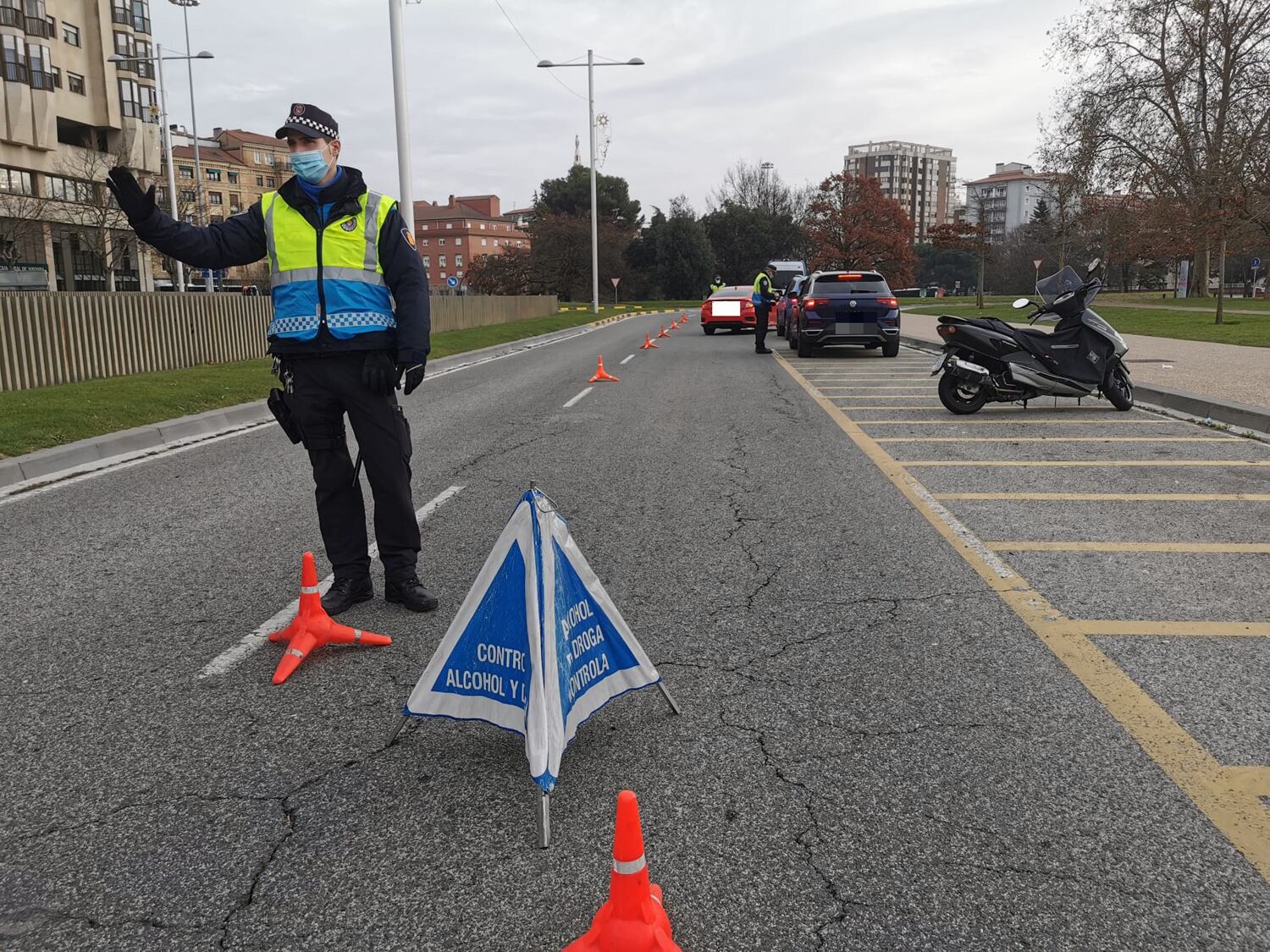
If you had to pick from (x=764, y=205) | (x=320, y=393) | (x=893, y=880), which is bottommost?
(x=893, y=880)

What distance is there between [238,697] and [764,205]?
301ft

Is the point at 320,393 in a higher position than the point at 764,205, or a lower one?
lower

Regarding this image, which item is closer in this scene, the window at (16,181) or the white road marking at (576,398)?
the white road marking at (576,398)

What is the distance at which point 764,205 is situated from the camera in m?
90.8

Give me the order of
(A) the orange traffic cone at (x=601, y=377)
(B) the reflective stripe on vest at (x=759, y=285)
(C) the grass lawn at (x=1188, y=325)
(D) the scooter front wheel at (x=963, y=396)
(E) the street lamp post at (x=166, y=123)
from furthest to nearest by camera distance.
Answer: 1. (E) the street lamp post at (x=166, y=123)
2. (C) the grass lawn at (x=1188, y=325)
3. (B) the reflective stripe on vest at (x=759, y=285)
4. (A) the orange traffic cone at (x=601, y=377)
5. (D) the scooter front wheel at (x=963, y=396)

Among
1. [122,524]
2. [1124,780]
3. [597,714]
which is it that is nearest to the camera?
[1124,780]

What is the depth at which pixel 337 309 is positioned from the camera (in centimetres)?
442

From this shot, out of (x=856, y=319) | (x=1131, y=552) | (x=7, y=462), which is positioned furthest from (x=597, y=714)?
(x=856, y=319)

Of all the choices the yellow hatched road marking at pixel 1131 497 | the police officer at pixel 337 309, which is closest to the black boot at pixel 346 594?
the police officer at pixel 337 309

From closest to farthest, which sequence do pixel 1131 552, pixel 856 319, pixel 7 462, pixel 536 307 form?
1. pixel 1131 552
2. pixel 7 462
3. pixel 856 319
4. pixel 536 307

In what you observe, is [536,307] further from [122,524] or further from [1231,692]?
[1231,692]

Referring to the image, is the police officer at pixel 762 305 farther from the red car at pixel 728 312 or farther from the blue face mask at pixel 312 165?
the blue face mask at pixel 312 165

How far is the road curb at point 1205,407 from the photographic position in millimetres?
9836

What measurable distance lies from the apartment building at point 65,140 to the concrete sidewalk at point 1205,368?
37142mm
